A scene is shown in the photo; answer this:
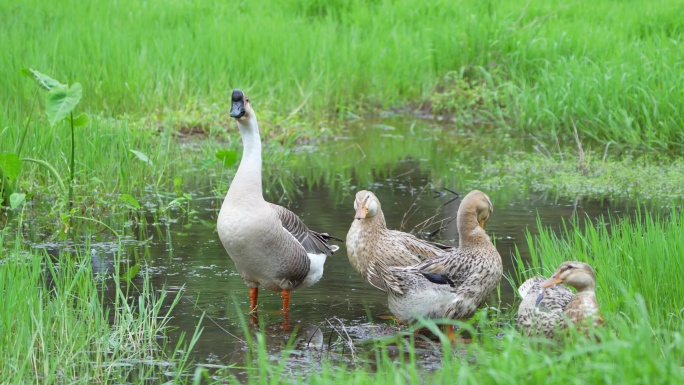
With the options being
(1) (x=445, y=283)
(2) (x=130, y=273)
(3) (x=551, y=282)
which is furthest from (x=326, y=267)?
(3) (x=551, y=282)

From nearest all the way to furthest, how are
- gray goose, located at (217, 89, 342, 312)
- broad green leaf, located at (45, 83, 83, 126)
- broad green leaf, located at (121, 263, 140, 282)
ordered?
gray goose, located at (217, 89, 342, 312) → broad green leaf, located at (121, 263, 140, 282) → broad green leaf, located at (45, 83, 83, 126)

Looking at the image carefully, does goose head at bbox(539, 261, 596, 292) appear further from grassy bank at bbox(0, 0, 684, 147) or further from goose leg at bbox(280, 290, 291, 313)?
grassy bank at bbox(0, 0, 684, 147)

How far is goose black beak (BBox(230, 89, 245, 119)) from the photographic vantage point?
627cm

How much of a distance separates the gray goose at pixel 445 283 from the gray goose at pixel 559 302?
0.33 m

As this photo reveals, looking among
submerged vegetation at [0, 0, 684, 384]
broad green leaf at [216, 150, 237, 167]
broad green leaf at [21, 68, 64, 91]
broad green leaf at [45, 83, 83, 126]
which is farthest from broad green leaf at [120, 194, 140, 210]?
broad green leaf at [21, 68, 64, 91]

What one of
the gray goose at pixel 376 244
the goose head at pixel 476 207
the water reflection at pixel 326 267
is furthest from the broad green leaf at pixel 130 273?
the goose head at pixel 476 207

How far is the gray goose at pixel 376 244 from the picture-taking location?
6.59 metres

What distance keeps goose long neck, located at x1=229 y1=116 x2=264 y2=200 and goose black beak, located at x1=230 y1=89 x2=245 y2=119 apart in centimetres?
17

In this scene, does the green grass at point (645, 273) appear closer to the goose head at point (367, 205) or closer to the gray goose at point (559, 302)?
the gray goose at point (559, 302)

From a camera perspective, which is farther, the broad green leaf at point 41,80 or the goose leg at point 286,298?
the broad green leaf at point 41,80

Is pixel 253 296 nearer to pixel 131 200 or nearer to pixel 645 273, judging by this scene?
pixel 131 200

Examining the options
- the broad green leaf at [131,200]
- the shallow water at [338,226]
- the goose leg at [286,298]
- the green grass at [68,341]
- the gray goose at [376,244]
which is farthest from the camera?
the broad green leaf at [131,200]

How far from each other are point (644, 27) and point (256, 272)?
383 inches

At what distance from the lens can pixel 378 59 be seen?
1377cm
